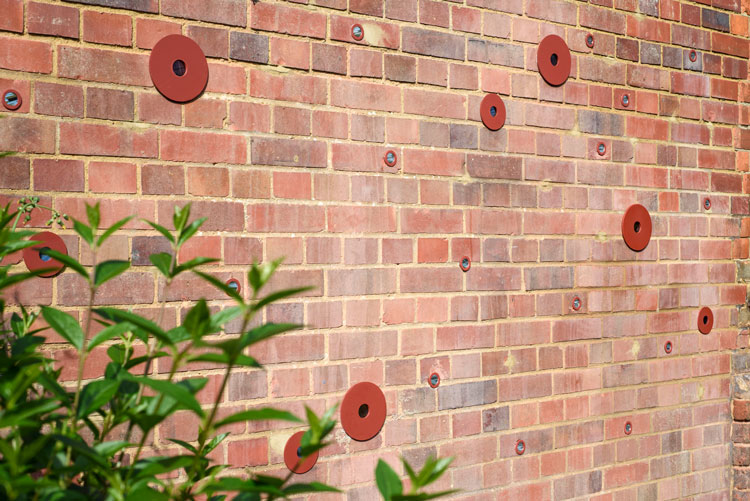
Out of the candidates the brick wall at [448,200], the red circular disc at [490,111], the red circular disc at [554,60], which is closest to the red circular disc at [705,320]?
the brick wall at [448,200]

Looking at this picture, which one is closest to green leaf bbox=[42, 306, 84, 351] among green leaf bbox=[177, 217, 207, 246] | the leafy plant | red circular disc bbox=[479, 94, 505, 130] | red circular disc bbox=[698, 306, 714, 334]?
the leafy plant

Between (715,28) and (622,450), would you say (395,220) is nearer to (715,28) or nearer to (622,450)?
(622,450)

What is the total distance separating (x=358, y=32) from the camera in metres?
2.29

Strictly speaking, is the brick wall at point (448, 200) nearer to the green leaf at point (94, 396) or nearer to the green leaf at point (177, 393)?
the green leaf at point (94, 396)

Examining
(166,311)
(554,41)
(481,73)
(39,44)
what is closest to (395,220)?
(481,73)

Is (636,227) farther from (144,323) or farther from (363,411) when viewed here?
(144,323)

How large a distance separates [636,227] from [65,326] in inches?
97.0

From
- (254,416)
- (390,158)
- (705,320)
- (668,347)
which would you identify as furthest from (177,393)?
(705,320)

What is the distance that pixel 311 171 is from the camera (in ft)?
7.28

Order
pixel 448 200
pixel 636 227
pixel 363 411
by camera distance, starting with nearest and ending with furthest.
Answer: pixel 363 411 → pixel 448 200 → pixel 636 227

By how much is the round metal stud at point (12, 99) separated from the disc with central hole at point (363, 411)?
49.2 inches

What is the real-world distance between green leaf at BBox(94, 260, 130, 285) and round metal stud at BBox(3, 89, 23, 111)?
3.60 feet

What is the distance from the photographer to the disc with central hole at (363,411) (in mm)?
2246

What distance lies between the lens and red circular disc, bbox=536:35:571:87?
267 centimetres
